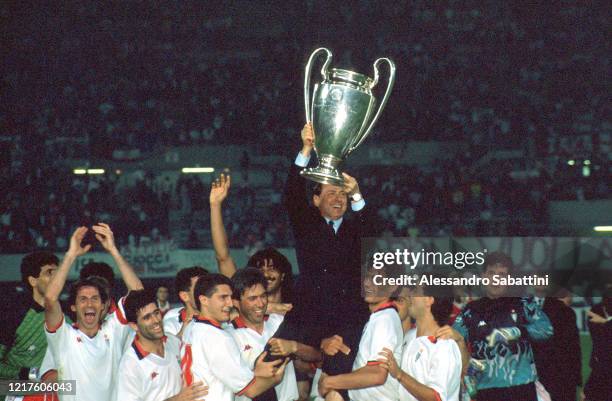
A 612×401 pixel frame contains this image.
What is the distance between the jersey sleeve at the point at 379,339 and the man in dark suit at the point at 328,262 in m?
0.20

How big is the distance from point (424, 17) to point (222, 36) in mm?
6154

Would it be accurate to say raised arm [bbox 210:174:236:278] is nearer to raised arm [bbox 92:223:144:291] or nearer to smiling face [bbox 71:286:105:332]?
raised arm [bbox 92:223:144:291]

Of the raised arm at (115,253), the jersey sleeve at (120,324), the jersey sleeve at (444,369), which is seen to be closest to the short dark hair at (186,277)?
the raised arm at (115,253)

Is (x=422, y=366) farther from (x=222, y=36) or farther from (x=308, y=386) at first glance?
(x=222, y=36)

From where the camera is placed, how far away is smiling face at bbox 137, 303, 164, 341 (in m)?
5.02

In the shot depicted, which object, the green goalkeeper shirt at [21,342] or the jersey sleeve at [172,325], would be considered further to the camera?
the jersey sleeve at [172,325]

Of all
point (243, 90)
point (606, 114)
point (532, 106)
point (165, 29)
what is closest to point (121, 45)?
point (165, 29)

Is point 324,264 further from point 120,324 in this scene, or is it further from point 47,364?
point 47,364

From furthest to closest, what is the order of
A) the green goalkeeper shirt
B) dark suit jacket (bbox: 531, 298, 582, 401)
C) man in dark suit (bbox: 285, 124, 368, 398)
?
dark suit jacket (bbox: 531, 298, 582, 401) → the green goalkeeper shirt → man in dark suit (bbox: 285, 124, 368, 398)

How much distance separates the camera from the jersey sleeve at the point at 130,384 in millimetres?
4945

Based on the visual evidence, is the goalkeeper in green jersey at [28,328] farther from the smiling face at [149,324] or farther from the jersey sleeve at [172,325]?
the smiling face at [149,324]

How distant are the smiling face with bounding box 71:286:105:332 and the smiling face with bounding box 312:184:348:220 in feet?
4.67

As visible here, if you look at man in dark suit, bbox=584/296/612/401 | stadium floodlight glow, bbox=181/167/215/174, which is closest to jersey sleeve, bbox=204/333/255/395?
man in dark suit, bbox=584/296/612/401

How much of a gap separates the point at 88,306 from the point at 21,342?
71 centimetres
